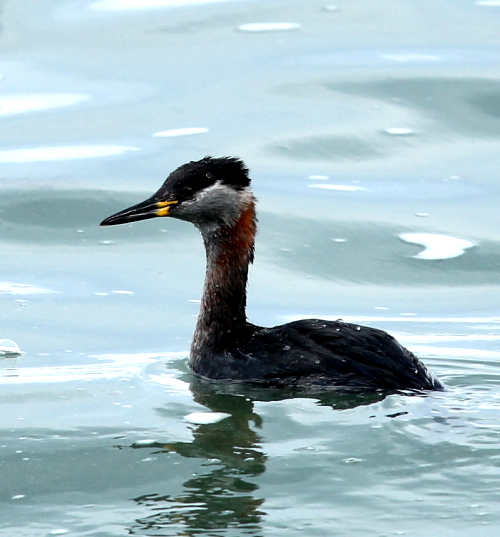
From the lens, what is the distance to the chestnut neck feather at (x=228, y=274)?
801cm

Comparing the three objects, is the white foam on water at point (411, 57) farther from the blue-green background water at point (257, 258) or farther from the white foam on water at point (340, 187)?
the white foam on water at point (340, 187)

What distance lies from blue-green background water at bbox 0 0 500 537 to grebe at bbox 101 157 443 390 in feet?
0.74

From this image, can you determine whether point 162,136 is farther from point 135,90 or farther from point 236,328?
point 236,328

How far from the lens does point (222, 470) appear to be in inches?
239

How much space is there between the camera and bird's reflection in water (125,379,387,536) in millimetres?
5410

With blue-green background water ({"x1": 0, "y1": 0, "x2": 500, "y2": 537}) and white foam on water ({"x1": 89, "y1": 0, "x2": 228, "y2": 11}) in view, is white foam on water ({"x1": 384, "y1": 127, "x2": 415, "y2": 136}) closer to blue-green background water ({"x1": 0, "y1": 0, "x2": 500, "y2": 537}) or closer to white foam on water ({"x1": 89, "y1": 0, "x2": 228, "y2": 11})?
blue-green background water ({"x1": 0, "y1": 0, "x2": 500, "y2": 537})

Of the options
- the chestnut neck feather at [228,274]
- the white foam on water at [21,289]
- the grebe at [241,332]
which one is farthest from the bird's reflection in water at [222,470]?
the white foam on water at [21,289]

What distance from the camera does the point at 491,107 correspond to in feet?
42.7

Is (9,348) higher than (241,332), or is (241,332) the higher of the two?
(241,332)

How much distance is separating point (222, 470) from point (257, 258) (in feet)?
14.4

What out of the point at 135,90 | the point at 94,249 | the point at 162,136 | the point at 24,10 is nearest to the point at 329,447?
the point at 94,249

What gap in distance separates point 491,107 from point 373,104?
4.01 ft

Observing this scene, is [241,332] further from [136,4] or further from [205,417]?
[136,4]

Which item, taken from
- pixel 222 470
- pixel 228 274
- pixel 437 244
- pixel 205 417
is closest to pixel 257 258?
pixel 437 244
